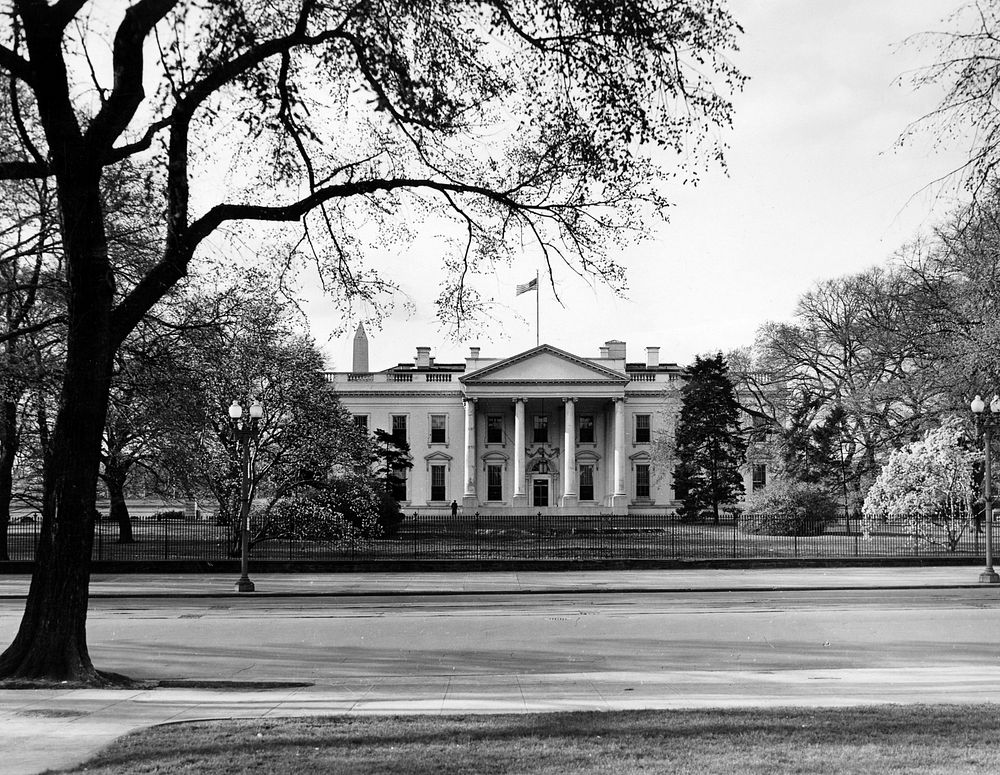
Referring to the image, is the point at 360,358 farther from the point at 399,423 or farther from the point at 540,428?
the point at 540,428

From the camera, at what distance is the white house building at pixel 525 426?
260ft

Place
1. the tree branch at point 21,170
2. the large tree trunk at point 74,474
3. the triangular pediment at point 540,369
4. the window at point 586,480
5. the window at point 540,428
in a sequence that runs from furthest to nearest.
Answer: the window at point 540,428 < the window at point 586,480 < the triangular pediment at point 540,369 < the tree branch at point 21,170 < the large tree trunk at point 74,474

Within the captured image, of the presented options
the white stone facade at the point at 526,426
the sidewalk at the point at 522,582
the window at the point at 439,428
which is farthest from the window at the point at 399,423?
the sidewalk at the point at 522,582

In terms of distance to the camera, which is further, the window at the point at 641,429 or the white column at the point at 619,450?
the window at the point at 641,429

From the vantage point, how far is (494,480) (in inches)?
A: 3275

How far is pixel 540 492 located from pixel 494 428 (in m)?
7.01

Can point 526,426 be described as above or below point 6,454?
above

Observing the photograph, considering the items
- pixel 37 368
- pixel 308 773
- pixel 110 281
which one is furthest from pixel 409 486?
pixel 308 773

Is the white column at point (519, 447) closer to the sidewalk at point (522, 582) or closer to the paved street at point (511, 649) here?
the sidewalk at point (522, 582)

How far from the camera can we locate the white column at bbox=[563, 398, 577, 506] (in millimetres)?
78312

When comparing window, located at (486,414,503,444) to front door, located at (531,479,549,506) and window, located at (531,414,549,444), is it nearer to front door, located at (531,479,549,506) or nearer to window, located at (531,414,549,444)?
window, located at (531,414,549,444)

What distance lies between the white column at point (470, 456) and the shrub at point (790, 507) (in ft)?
114

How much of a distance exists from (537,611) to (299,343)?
57.4 ft

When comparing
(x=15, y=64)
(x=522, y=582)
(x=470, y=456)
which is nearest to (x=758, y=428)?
(x=470, y=456)
